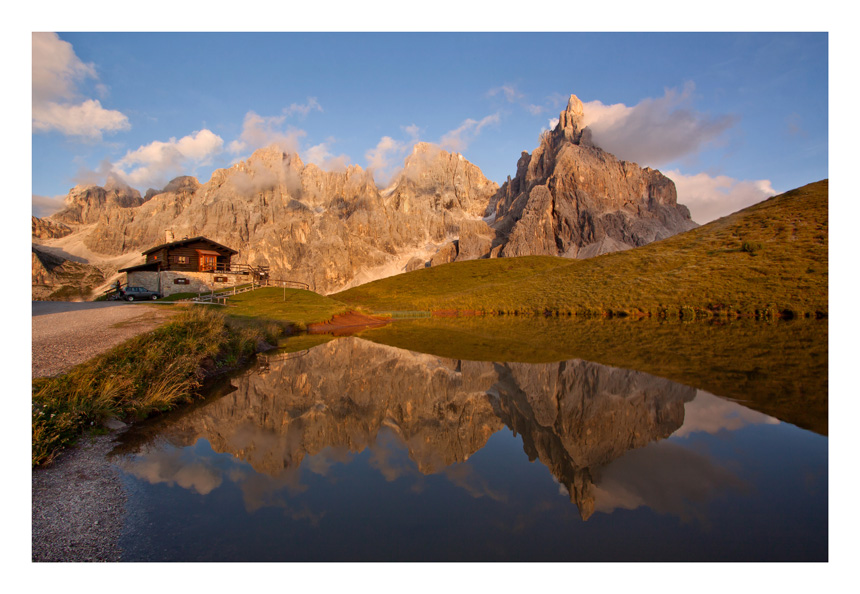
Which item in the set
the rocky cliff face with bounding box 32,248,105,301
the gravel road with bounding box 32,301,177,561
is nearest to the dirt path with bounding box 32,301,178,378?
the gravel road with bounding box 32,301,177,561

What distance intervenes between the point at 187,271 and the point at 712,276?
73402 millimetres

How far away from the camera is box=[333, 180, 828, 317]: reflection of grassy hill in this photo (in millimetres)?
39812

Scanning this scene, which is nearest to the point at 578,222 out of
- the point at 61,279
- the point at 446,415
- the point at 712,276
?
the point at 712,276

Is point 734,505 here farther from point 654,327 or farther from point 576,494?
point 654,327

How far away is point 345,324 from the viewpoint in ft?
142

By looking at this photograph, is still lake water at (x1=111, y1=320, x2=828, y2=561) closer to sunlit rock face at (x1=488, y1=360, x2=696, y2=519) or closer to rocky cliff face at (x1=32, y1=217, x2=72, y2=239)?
sunlit rock face at (x1=488, y1=360, x2=696, y2=519)

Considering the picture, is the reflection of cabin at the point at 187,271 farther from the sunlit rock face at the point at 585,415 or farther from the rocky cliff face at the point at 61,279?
the rocky cliff face at the point at 61,279

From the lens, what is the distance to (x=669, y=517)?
232 inches

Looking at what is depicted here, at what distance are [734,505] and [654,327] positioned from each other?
30.0 meters

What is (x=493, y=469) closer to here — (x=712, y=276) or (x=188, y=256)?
(x=712, y=276)

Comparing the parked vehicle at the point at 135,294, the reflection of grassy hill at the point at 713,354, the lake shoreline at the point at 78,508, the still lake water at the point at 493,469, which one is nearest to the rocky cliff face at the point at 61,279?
the parked vehicle at the point at 135,294

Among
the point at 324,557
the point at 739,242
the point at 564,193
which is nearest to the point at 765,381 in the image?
the point at 324,557

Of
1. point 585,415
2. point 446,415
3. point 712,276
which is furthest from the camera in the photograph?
point 712,276

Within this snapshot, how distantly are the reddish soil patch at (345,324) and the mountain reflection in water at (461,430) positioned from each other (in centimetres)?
2118
